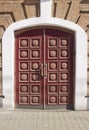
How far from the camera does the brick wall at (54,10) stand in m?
8.62

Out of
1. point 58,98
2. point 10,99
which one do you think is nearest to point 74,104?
point 58,98

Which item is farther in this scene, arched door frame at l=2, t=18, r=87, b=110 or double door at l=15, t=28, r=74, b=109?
double door at l=15, t=28, r=74, b=109

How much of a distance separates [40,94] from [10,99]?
0.83m

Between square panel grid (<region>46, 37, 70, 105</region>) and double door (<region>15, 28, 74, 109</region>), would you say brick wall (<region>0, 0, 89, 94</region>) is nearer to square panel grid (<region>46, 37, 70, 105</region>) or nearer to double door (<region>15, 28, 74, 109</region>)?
double door (<region>15, 28, 74, 109</region>)

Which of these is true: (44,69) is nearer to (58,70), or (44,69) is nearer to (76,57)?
(58,70)

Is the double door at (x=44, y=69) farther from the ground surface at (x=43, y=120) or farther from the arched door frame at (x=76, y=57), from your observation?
the ground surface at (x=43, y=120)

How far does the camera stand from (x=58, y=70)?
29.5 ft

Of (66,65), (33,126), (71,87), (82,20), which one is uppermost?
(82,20)

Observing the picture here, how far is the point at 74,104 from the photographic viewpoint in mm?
8906

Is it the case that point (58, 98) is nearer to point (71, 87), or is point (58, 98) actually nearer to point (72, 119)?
point (71, 87)

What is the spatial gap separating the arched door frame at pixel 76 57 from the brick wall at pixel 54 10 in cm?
15

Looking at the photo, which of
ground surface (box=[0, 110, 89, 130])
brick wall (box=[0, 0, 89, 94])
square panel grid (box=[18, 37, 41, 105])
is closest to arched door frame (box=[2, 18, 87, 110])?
brick wall (box=[0, 0, 89, 94])

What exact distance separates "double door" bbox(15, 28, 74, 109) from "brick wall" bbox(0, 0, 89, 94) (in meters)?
0.49

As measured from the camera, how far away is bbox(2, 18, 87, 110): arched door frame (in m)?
8.68
